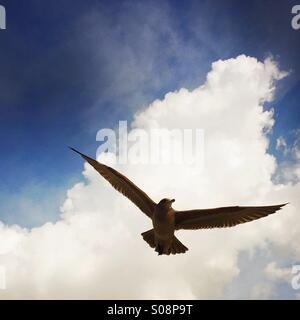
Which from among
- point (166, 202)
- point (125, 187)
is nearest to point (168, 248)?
point (166, 202)

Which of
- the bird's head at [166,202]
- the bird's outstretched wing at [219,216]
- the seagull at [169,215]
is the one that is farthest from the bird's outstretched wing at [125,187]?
the bird's outstretched wing at [219,216]

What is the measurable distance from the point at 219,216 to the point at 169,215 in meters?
1.61

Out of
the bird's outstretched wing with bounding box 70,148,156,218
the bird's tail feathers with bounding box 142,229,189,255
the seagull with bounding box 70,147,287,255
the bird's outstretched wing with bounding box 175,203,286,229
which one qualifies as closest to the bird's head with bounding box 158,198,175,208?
the seagull with bounding box 70,147,287,255

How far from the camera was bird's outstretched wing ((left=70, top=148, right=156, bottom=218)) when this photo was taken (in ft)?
47.8

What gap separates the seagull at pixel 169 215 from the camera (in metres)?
13.7

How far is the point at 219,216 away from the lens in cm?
1400

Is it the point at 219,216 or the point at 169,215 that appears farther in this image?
the point at 219,216

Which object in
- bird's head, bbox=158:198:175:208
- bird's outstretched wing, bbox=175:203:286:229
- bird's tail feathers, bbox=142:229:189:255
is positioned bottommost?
bird's tail feathers, bbox=142:229:189:255

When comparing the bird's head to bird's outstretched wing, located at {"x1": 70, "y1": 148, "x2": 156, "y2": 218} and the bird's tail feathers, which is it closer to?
bird's outstretched wing, located at {"x1": 70, "y1": 148, "x2": 156, "y2": 218}

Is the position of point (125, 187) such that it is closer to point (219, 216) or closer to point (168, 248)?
Answer: point (168, 248)

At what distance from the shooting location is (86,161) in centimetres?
1528
